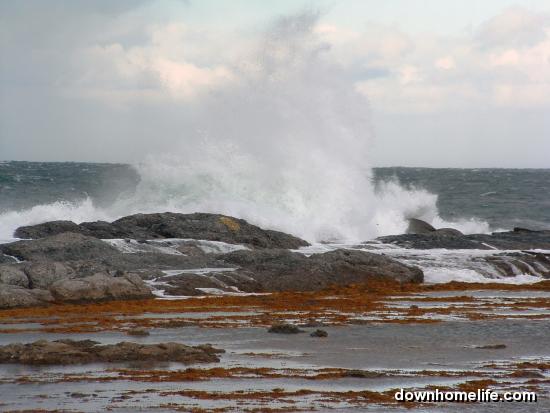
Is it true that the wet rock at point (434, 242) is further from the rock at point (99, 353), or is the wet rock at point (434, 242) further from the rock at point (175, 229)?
the rock at point (99, 353)

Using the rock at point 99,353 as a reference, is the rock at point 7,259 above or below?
above

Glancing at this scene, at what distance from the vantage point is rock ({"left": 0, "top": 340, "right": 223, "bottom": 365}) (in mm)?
15312

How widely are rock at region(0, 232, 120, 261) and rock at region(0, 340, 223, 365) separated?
13.2m

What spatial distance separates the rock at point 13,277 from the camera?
24891 millimetres

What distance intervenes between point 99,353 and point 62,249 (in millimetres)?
14185

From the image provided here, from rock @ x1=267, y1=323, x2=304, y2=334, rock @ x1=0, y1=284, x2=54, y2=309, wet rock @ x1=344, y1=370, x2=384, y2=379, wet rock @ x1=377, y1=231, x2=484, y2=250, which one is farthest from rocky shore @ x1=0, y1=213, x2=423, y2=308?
wet rock @ x1=344, y1=370, x2=384, y2=379


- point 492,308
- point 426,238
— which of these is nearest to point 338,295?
point 492,308

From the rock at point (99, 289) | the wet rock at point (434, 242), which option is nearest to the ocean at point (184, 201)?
the wet rock at point (434, 242)

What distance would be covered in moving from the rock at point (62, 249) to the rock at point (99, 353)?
13205 millimetres

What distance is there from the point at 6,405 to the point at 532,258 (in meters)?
26.5

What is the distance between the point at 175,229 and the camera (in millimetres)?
35969

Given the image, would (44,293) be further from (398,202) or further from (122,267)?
(398,202)

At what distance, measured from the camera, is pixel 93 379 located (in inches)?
545

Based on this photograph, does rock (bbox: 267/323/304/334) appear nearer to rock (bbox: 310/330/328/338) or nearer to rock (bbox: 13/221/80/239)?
rock (bbox: 310/330/328/338)
